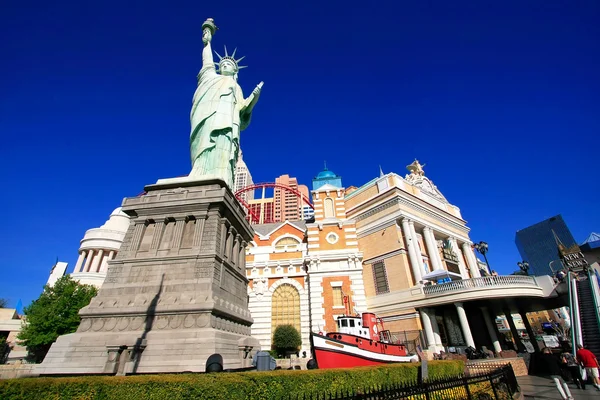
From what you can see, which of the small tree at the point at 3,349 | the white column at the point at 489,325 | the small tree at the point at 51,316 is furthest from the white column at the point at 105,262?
the white column at the point at 489,325

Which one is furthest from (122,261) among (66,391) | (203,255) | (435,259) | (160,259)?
(435,259)

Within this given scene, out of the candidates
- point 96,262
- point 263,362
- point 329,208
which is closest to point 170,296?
point 263,362

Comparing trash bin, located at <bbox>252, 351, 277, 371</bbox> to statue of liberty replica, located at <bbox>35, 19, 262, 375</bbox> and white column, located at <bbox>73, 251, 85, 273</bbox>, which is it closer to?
statue of liberty replica, located at <bbox>35, 19, 262, 375</bbox>

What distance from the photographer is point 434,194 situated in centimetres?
3203

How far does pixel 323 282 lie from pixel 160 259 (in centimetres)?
1566

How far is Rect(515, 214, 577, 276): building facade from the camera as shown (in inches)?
6147

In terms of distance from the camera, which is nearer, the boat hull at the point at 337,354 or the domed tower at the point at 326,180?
the boat hull at the point at 337,354

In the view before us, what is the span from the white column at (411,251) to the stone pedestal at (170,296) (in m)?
14.2

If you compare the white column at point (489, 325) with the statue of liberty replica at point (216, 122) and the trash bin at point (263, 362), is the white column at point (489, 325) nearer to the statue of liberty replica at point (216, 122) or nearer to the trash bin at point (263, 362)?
the trash bin at point (263, 362)

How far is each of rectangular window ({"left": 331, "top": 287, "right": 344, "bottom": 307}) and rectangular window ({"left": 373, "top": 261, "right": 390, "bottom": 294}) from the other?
3.20 m

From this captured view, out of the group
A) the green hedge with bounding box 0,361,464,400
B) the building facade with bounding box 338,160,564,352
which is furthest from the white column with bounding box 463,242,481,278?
the green hedge with bounding box 0,361,464,400

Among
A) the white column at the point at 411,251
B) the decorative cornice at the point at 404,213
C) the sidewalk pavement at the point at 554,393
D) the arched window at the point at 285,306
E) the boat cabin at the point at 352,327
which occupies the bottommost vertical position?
the sidewalk pavement at the point at 554,393

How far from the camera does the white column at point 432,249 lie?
25.3 meters

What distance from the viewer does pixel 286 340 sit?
924 inches
